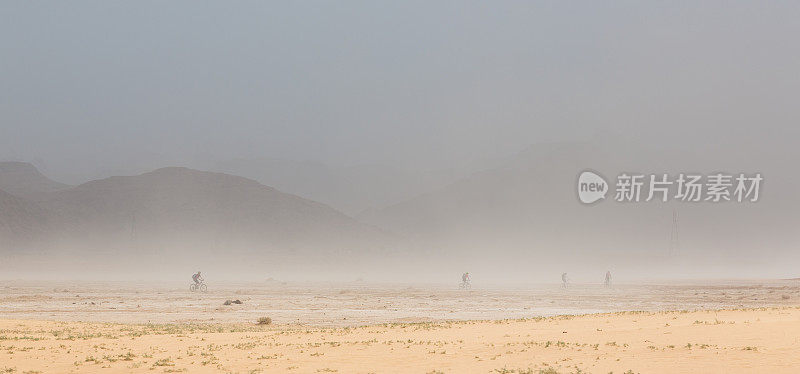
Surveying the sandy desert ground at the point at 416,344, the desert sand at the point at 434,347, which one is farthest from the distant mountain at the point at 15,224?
the desert sand at the point at 434,347

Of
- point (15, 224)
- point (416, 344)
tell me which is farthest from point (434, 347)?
point (15, 224)

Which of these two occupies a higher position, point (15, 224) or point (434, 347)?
point (15, 224)

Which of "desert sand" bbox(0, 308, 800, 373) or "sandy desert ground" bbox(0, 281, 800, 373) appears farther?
"sandy desert ground" bbox(0, 281, 800, 373)

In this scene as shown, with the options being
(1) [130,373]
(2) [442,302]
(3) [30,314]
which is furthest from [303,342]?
(2) [442,302]

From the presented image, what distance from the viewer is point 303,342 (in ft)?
95.2

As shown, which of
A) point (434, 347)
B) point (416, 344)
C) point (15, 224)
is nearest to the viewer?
point (434, 347)

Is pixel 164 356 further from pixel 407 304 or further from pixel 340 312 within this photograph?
pixel 407 304

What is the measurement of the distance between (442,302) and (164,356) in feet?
122

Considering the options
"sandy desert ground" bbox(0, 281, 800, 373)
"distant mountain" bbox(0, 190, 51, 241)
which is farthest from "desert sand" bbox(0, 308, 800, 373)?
"distant mountain" bbox(0, 190, 51, 241)

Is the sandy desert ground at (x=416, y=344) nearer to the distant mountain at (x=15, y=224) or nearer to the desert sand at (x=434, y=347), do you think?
the desert sand at (x=434, y=347)

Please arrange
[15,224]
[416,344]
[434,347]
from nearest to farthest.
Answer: [434,347]
[416,344]
[15,224]

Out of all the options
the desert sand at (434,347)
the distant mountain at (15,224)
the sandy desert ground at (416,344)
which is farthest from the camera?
the distant mountain at (15,224)

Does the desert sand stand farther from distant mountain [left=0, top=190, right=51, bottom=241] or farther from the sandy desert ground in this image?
distant mountain [left=0, top=190, right=51, bottom=241]

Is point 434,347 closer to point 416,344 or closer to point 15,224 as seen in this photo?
point 416,344
